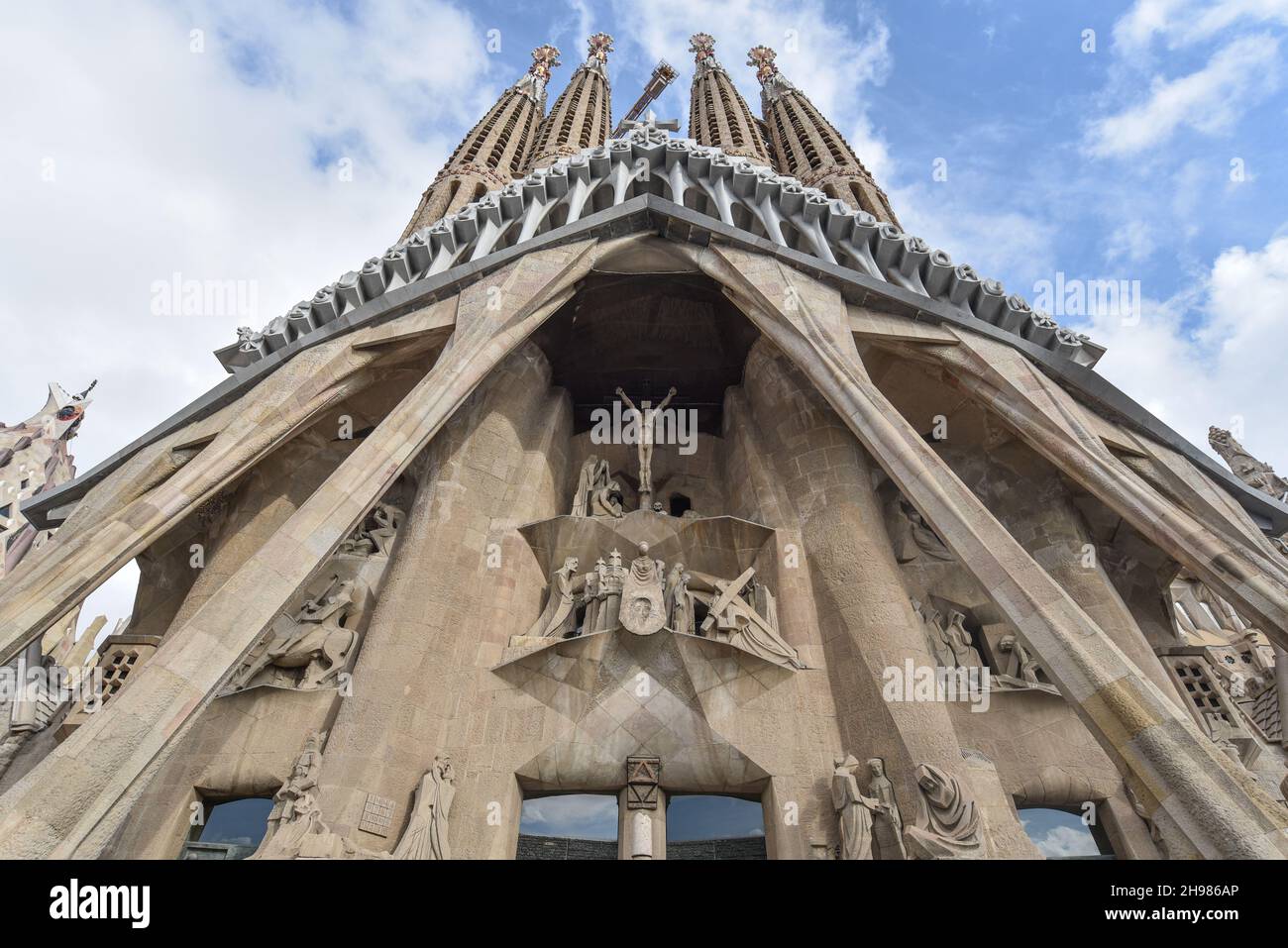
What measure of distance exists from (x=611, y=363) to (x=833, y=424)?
4576 mm

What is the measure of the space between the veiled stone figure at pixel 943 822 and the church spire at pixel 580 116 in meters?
26.9

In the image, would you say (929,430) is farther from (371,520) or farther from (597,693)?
(371,520)

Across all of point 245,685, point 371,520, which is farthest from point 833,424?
point 245,685

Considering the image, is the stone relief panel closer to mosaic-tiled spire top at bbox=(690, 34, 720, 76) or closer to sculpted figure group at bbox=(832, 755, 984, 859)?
sculpted figure group at bbox=(832, 755, 984, 859)

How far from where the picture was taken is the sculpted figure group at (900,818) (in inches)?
272

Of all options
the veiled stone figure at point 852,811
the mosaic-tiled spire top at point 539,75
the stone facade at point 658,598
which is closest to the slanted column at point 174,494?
the stone facade at point 658,598

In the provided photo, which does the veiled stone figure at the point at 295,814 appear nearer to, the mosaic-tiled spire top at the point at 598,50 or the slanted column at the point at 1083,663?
the slanted column at the point at 1083,663

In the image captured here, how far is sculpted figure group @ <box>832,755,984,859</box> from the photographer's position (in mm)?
6918

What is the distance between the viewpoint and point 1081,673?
18.9 ft

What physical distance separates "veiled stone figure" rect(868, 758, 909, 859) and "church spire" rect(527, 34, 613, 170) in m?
26.4

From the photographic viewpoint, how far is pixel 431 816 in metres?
7.79

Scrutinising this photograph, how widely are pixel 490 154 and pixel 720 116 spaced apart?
33.1ft

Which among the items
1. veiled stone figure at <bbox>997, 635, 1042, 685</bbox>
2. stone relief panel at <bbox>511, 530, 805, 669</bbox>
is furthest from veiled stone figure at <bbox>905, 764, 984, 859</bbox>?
veiled stone figure at <bbox>997, 635, 1042, 685</bbox>

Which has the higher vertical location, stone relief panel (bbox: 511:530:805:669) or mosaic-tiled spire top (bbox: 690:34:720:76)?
mosaic-tiled spire top (bbox: 690:34:720:76)
